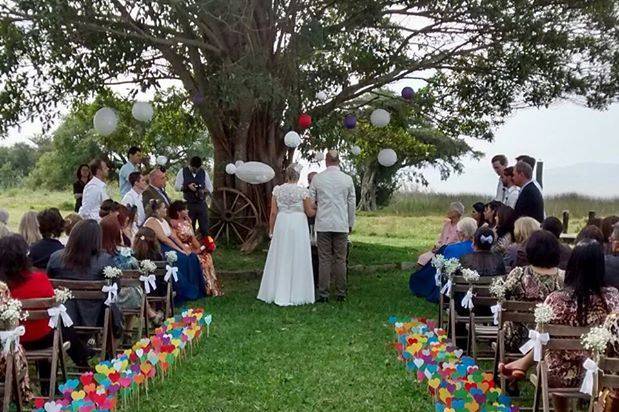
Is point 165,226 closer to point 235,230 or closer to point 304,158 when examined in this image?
point 235,230

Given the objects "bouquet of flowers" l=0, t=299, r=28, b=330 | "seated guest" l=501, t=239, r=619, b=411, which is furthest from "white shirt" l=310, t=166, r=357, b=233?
"bouquet of flowers" l=0, t=299, r=28, b=330

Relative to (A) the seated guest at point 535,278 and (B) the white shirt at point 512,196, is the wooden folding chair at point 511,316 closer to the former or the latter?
(A) the seated guest at point 535,278

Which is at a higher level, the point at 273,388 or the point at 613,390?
the point at 613,390

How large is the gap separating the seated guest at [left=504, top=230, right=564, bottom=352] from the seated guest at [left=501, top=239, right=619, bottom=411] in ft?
2.32

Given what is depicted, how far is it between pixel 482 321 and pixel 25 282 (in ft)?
11.7

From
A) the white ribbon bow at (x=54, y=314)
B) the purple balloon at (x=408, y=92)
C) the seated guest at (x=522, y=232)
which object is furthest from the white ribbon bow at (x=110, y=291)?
the purple balloon at (x=408, y=92)

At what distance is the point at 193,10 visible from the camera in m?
9.24

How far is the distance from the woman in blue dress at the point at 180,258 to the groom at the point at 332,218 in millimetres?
1533

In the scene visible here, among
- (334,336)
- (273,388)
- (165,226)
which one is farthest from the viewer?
(165,226)

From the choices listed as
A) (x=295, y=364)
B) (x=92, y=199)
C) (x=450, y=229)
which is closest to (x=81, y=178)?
(x=92, y=199)

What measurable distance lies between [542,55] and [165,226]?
6738 millimetres

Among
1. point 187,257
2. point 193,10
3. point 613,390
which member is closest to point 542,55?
point 193,10

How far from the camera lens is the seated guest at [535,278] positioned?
5.16 meters

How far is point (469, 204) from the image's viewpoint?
95.2 ft
